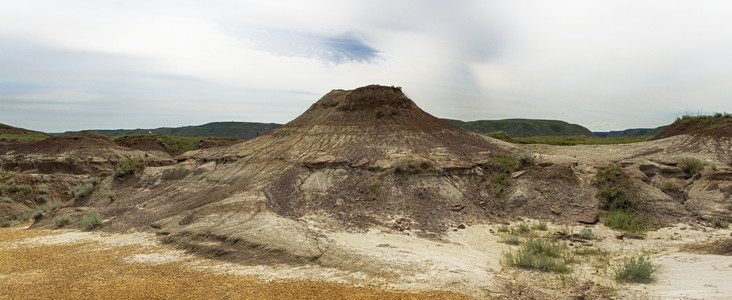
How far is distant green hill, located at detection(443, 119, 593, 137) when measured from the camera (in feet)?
335

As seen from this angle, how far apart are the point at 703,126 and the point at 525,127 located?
8796 cm

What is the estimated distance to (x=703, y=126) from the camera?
886 inches

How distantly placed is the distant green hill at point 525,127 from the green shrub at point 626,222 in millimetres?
87141

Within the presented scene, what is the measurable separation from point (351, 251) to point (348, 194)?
608 centimetres

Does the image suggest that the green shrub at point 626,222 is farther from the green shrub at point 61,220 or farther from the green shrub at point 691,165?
the green shrub at point 61,220

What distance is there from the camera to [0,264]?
10023mm

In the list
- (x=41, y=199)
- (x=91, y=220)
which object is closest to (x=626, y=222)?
(x=91, y=220)

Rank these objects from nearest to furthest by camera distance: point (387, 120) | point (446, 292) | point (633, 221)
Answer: point (446, 292)
point (633, 221)
point (387, 120)

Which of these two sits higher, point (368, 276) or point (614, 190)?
point (614, 190)

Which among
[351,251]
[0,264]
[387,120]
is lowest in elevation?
[0,264]

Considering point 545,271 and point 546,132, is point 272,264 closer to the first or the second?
point 545,271

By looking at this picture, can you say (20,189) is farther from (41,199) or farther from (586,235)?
(586,235)

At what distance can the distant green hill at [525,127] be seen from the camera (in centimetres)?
10200

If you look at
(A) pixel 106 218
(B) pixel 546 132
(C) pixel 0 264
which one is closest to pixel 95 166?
(A) pixel 106 218
